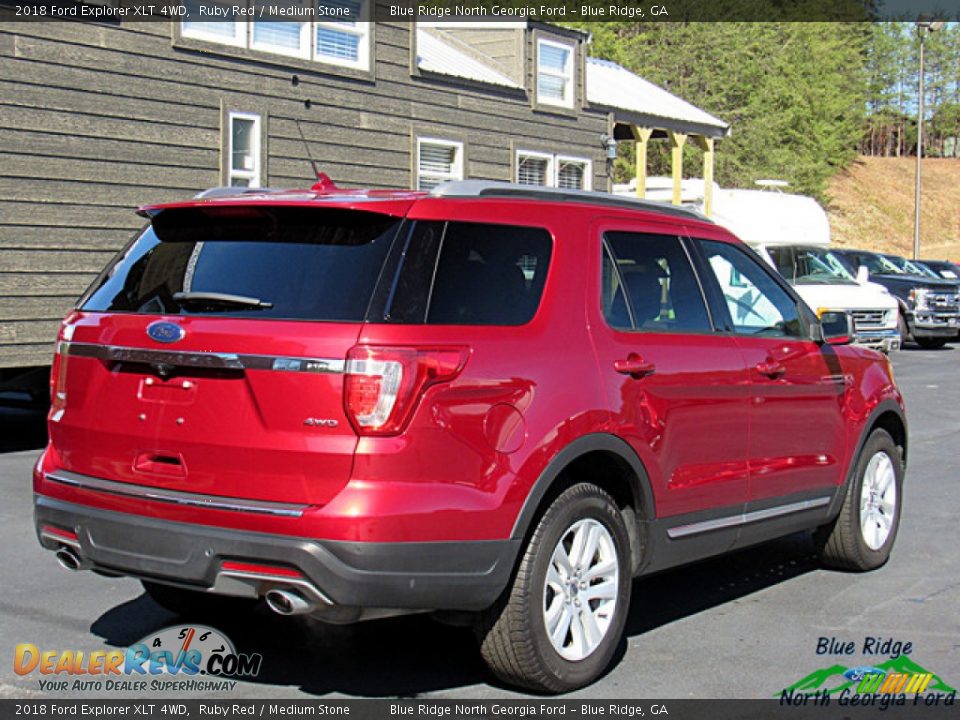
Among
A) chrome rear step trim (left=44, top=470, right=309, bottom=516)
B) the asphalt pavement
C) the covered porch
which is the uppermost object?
the covered porch

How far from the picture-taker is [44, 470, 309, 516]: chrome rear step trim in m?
4.30

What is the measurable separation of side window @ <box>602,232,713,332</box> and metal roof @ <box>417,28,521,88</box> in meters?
11.3

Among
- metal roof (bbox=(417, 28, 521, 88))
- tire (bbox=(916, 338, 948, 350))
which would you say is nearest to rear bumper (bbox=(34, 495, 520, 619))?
metal roof (bbox=(417, 28, 521, 88))

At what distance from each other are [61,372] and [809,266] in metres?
18.1

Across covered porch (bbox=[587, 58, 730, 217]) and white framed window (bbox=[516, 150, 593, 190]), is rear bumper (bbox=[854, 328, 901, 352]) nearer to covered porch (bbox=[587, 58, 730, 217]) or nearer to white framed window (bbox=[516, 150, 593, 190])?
covered porch (bbox=[587, 58, 730, 217])

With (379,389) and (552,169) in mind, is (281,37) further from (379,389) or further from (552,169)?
(379,389)

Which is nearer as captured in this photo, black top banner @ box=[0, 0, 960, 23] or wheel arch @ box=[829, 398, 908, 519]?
wheel arch @ box=[829, 398, 908, 519]

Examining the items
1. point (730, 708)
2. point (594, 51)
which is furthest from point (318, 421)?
point (594, 51)

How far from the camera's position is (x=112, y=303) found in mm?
4973

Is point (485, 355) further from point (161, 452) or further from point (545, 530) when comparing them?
point (161, 452)

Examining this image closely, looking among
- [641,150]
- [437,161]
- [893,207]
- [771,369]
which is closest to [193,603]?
[771,369]

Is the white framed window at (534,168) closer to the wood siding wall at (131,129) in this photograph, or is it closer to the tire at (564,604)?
the wood siding wall at (131,129)

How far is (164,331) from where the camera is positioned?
15.1 feet

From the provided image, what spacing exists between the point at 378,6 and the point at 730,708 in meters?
12.5
